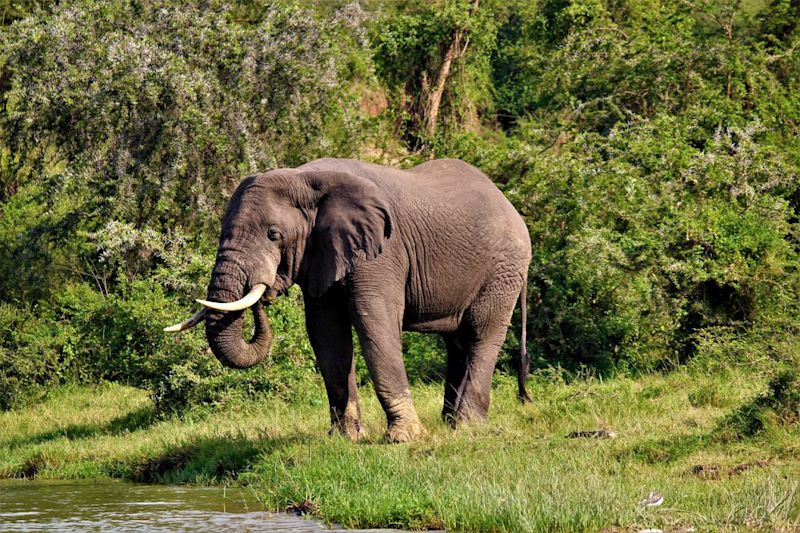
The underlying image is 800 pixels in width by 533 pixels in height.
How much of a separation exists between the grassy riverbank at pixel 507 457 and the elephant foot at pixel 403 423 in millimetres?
186

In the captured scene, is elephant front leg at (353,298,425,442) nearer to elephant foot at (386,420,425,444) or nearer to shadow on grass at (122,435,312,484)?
elephant foot at (386,420,425,444)

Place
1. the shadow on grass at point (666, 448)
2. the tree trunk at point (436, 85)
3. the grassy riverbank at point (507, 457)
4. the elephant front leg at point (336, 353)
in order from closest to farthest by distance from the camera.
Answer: the grassy riverbank at point (507, 457), the shadow on grass at point (666, 448), the elephant front leg at point (336, 353), the tree trunk at point (436, 85)

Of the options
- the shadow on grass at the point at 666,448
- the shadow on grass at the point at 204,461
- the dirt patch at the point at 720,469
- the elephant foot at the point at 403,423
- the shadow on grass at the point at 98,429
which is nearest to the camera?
the dirt patch at the point at 720,469

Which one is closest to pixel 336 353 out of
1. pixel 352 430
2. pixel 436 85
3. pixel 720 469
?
pixel 352 430

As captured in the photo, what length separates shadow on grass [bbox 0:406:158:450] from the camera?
14.2 meters

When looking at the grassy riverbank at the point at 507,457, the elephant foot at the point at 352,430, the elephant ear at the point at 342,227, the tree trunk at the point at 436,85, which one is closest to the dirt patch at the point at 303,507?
the grassy riverbank at the point at 507,457

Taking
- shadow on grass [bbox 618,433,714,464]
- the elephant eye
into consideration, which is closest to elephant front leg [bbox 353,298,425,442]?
the elephant eye

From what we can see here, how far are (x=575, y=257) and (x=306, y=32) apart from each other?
5208 mm

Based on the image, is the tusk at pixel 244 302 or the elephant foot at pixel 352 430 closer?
the tusk at pixel 244 302

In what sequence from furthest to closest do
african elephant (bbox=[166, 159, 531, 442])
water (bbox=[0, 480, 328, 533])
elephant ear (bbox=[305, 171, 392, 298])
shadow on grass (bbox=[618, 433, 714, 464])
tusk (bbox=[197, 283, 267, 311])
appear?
elephant ear (bbox=[305, 171, 392, 298]) < african elephant (bbox=[166, 159, 531, 442]) < tusk (bbox=[197, 283, 267, 311]) < shadow on grass (bbox=[618, 433, 714, 464]) < water (bbox=[0, 480, 328, 533])

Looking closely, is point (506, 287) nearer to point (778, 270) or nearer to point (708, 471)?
point (708, 471)

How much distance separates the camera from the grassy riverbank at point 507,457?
791 centimetres

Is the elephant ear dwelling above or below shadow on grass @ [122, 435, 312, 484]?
above

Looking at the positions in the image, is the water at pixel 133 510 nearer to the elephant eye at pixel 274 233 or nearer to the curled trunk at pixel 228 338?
the curled trunk at pixel 228 338
